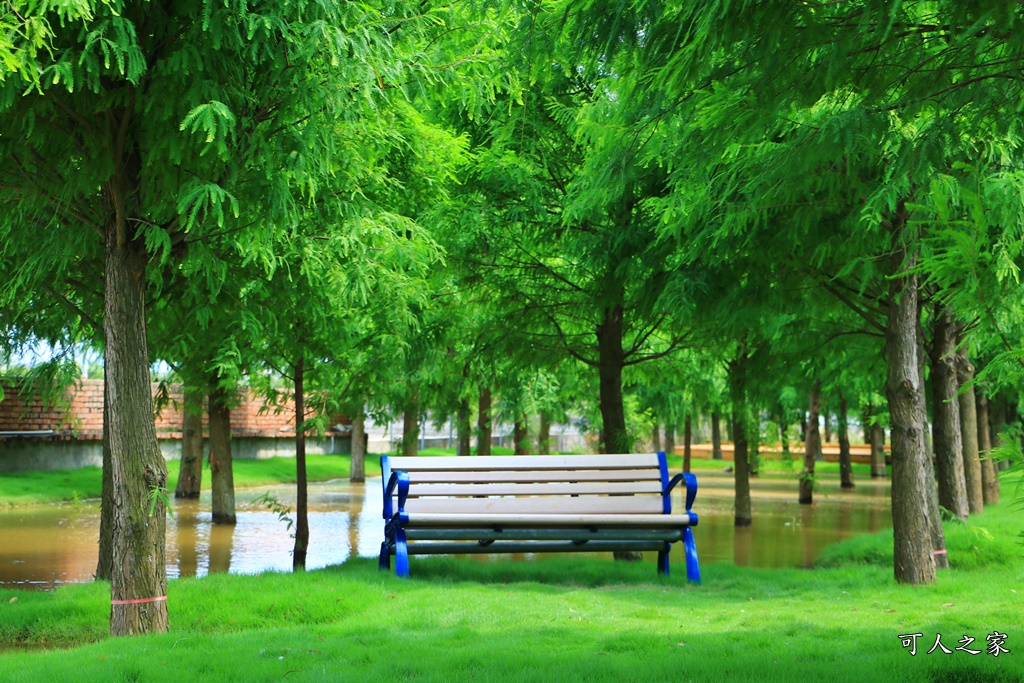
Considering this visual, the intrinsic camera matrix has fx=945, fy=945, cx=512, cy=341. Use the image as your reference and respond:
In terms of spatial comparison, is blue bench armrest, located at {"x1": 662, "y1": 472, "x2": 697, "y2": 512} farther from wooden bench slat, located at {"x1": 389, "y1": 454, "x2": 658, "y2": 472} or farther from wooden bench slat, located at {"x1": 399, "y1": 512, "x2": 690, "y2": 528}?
wooden bench slat, located at {"x1": 389, "y1": 454, "x2": 658, "y2": 472}

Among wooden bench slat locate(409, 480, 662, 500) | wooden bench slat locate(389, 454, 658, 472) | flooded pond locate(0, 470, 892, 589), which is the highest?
wooden bench slat locate(389, 454, 658, 472)

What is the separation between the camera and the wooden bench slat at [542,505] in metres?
9.09

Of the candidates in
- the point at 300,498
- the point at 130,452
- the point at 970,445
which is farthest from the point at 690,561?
the point at 970,445

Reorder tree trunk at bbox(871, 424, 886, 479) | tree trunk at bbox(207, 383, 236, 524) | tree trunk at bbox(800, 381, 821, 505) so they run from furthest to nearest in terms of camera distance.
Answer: tree trunk at bbox(871, 424, 886, 479), tree trunk at bbox(800, 381, 821, 505), tree trunk at bbox(207, 383, 236, 524)

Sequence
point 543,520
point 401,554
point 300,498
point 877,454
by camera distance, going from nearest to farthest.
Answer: point 401,554 → point 543,520 → point 300,498 → point 877,454

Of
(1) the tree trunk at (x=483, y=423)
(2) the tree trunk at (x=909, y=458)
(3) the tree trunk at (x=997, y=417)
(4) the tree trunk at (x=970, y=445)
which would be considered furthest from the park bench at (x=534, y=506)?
(3) the tree trunk at (x=997, y=417)

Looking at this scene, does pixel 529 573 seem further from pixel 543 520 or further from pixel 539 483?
pixel 539 483

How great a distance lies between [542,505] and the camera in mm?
9328

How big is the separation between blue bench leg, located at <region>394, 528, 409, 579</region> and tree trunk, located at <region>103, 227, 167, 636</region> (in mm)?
2426

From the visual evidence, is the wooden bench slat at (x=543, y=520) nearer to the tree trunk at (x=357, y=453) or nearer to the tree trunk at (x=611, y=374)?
the tree trunk at (x=611, y=374)

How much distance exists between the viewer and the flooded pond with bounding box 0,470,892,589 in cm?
1318

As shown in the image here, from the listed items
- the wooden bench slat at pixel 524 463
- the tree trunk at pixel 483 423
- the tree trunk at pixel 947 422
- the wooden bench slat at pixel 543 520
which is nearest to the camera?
the wooden bench slat at pixel 543 520

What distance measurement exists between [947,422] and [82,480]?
22.1m

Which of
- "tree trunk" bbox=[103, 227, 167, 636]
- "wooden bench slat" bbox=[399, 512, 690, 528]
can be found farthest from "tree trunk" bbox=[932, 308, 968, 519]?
"tree trunk" bbox=[103, 227, 167, 636]
